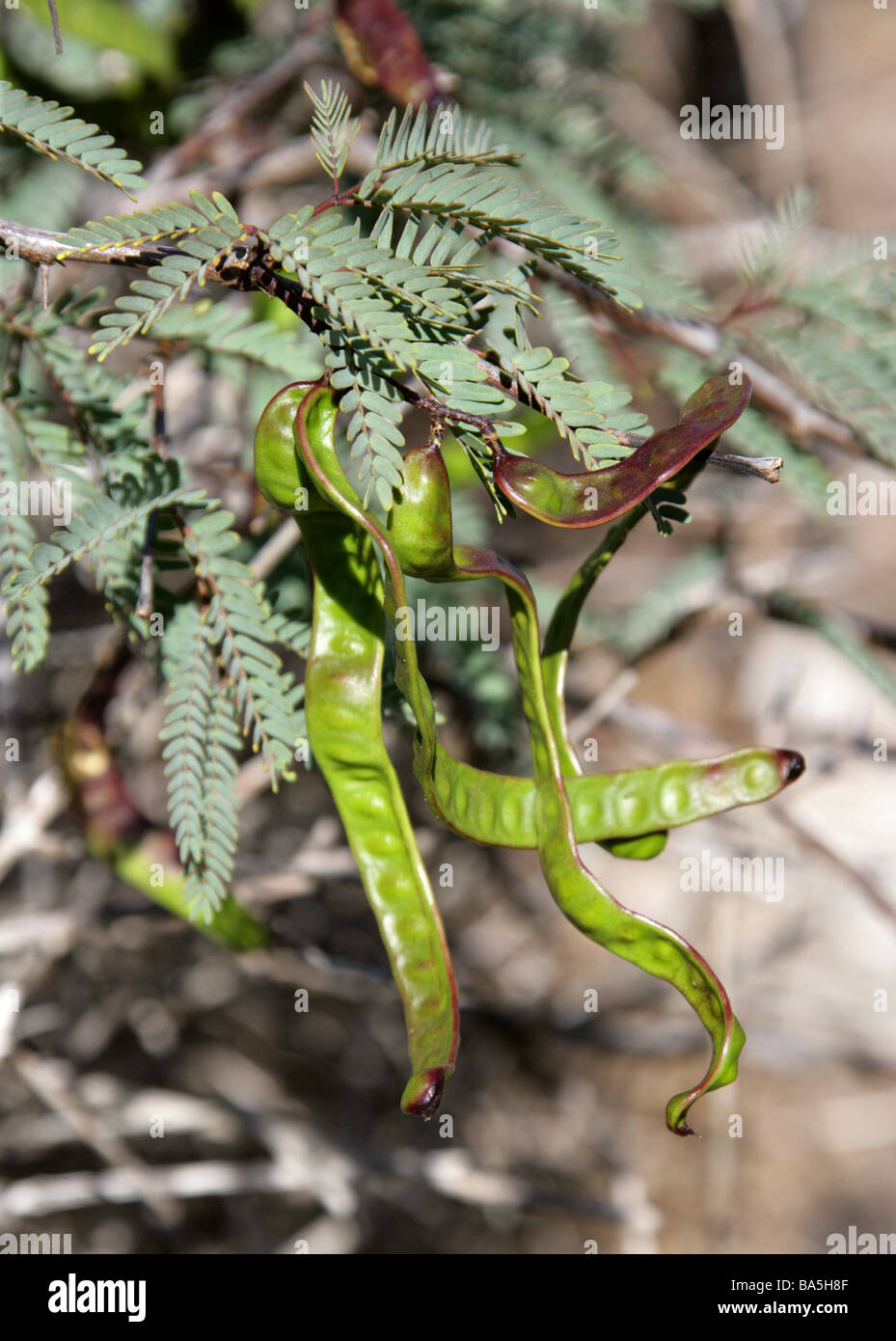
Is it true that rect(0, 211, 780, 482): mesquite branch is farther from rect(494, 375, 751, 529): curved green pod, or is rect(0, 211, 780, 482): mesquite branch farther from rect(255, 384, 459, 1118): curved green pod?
rect(255, 384, 459, 1118): curved green pod

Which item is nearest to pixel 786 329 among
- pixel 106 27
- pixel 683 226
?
pixel 106 27

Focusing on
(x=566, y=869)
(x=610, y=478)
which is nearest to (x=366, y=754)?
(x=566, y=869)

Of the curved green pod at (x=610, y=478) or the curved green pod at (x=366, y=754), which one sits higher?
the curved green pod at (x=610, y=478)

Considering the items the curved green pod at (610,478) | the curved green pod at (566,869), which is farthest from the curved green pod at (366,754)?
the curved green pod at (610,478)

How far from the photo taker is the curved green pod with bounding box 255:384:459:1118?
33.5 inches

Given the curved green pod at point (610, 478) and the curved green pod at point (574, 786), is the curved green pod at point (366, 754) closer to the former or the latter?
the curved green pod at point (574, 786)

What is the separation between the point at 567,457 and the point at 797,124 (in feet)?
5.76

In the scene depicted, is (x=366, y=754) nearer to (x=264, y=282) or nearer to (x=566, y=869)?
(x=566, y=869)

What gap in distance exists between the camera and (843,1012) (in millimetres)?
3211

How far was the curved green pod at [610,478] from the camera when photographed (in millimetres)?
720

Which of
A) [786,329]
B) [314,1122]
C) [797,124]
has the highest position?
[797,124]

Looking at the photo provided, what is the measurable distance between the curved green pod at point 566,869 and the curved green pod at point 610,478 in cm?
8

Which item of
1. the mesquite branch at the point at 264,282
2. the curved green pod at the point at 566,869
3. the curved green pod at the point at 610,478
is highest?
the mesquite branch at the point at 264,282

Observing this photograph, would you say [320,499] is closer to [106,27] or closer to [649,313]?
[649,313]
